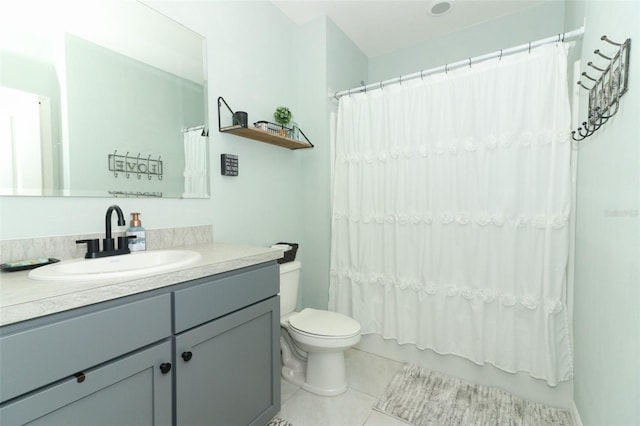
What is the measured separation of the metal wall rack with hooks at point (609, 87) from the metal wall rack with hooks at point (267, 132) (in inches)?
60.5


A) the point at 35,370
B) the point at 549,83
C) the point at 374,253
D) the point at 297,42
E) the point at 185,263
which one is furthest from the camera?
the point at 297,42

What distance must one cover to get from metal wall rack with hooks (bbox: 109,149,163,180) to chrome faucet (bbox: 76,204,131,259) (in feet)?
0.59

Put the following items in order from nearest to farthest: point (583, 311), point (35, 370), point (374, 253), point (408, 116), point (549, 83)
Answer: point (35, 370) < point (583, 311) < point (549, 83) < point (408, 116) < point (374, 253)

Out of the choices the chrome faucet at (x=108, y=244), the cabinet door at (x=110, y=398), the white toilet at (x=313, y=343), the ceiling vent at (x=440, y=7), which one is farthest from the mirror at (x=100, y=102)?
the ceiling vent at (x=440, y=7)

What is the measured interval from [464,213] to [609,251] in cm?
77

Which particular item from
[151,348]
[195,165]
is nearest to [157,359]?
[151,348]

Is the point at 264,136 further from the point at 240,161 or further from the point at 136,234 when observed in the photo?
the point at 136,234

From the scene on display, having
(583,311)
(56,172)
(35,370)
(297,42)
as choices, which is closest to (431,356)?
(583,311)

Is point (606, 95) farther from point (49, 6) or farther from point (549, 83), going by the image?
point (49, 6)

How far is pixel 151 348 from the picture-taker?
3.05 ft

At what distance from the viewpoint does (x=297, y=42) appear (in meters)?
2.33

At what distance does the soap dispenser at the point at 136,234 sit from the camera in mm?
1302

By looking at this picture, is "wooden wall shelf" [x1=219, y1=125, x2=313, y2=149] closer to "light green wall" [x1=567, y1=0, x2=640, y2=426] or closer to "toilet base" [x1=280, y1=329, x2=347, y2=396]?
"toilet base" [x1=280, y1=329, x2=347, y2=396]

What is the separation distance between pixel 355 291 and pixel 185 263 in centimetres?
142
